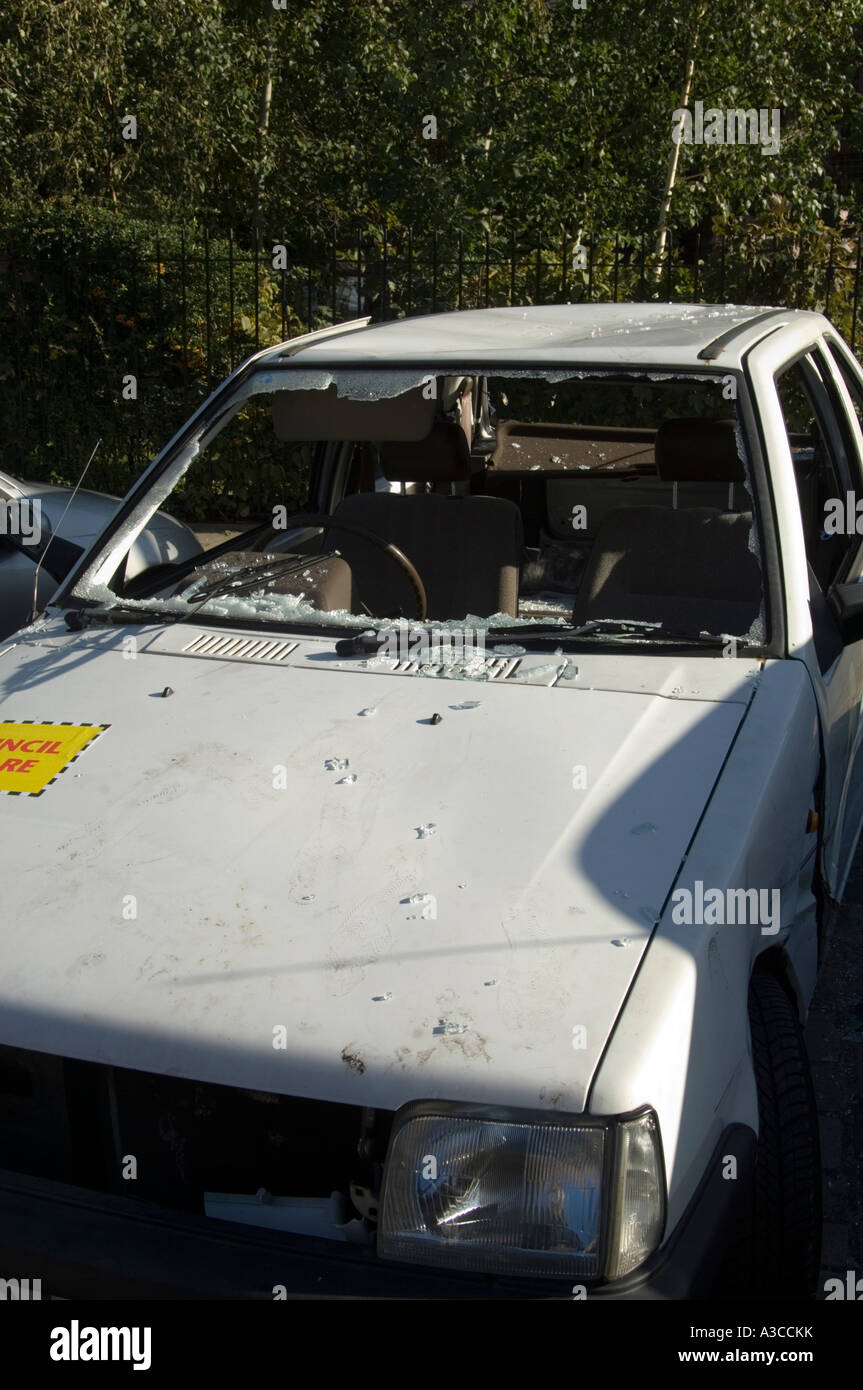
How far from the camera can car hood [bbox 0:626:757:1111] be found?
70.4 inches

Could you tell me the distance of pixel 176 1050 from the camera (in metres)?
1.80

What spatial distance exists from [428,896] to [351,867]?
157 mm

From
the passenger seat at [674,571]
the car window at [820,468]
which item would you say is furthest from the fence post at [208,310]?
the passenger seat at [674,571]

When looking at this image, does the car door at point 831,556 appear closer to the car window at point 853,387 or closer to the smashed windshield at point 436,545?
the car window at point 853,387

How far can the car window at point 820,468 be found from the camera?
3.81m

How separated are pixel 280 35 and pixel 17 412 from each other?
652 centimetres

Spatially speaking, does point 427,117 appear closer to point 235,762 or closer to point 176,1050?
point 235,762

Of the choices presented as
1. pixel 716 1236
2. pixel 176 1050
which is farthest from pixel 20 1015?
pixel 716 1236

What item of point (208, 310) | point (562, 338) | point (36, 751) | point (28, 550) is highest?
point (208, 310)

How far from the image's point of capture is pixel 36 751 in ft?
8.23

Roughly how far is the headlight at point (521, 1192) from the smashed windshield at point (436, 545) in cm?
138

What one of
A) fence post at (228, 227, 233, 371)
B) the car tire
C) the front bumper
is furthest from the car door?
fence post at (228, 227, 233, 371)

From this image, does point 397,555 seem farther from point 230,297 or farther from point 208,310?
point 230,297

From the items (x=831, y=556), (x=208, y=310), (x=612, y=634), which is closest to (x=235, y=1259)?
(x=612, y=634)
